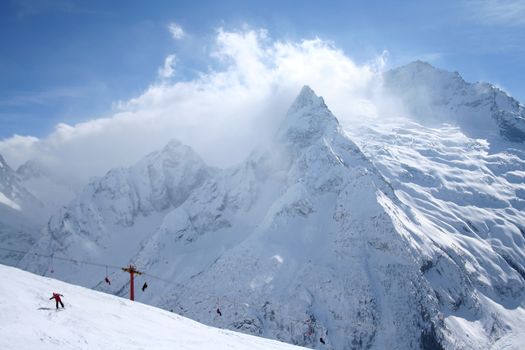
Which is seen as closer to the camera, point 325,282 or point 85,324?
A: point 85,324

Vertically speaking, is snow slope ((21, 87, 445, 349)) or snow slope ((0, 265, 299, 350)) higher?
snow slope ((0, 265, 299, 350))

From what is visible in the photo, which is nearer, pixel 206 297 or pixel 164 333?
pixel 164 333

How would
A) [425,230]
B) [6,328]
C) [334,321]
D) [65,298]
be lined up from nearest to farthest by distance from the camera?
[6,328] → [65,298] → [334,321] → [425,230]

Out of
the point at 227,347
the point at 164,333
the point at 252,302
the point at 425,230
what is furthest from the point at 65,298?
the point at 425,230

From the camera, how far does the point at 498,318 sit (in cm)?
16525

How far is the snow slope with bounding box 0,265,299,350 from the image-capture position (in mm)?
25172

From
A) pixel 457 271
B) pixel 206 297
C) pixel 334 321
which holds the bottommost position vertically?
pixel 206 297

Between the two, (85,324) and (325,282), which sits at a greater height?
(85,324)

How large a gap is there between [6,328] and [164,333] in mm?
10229

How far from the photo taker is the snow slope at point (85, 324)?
2517 cm

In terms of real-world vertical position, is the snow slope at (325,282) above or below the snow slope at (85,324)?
below

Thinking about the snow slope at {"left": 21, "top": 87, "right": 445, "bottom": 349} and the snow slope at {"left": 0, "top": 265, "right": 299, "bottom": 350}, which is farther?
the snow slope at {"left": 21, "top": 87, "right": 445, "bottom": 349}

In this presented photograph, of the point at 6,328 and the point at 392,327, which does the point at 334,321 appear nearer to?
the point at 392,327

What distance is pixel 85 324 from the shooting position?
29.2 meters
